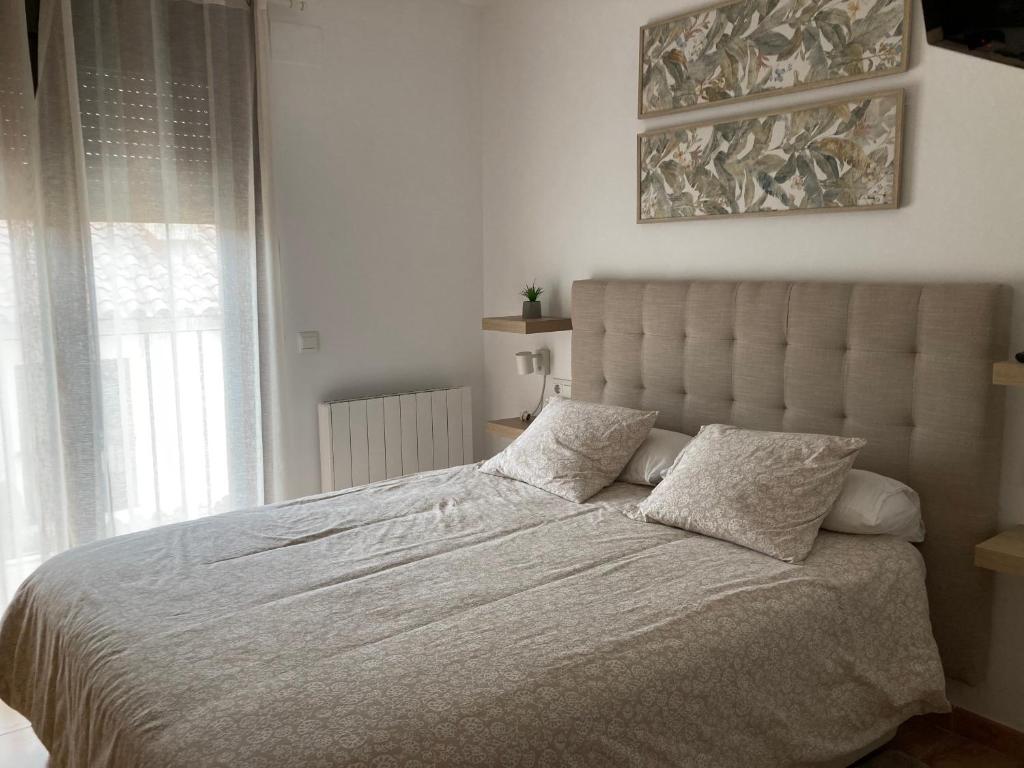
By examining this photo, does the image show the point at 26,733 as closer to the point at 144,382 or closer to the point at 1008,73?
the point at 144,382

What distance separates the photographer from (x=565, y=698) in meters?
1.65

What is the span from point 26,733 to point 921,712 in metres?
2.77

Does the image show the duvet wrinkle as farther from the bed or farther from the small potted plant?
the small potted plant

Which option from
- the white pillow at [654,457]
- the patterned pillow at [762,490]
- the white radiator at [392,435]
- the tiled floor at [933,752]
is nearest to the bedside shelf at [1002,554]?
the patterned pillow at [762,490]

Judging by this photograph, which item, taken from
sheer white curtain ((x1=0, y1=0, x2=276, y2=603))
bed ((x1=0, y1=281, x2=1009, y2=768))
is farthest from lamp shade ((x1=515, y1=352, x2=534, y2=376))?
sheer white curtain ((x1=0, y1=0, x2=276, y2=603))

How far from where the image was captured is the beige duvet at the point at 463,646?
5.21 feet

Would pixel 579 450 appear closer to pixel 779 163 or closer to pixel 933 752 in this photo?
pixel 779 163

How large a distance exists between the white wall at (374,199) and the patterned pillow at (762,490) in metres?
1.81

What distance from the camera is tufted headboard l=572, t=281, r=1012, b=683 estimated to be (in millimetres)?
2449

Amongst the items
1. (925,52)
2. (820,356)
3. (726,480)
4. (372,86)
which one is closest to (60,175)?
(372,86)

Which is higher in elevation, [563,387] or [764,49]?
[764,49]

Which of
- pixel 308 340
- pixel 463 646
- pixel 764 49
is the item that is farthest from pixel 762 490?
pixel 308 340

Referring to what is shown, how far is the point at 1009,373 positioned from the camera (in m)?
2.19

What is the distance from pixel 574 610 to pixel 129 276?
2261 millimetres
